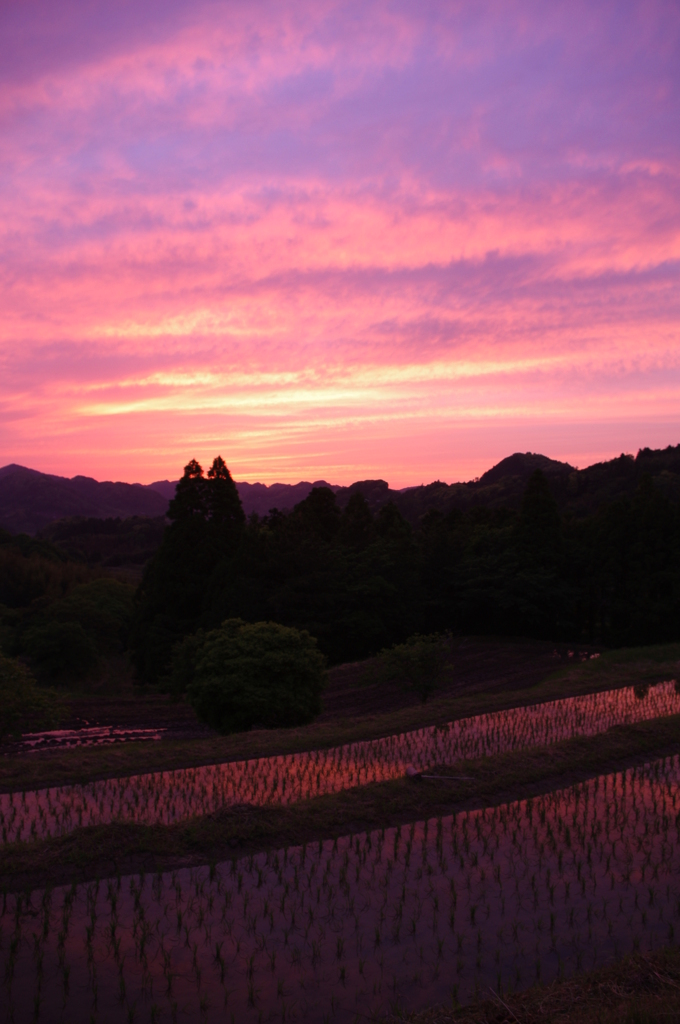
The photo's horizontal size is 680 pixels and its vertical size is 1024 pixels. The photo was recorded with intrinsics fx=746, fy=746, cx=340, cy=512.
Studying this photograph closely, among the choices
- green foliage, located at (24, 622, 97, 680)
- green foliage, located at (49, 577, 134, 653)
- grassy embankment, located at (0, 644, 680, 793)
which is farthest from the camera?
green foliage, located at (49, 577, 134, 653)

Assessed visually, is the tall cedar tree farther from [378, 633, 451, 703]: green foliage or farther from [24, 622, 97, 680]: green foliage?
[378, 633, 451, 703]: green foliage

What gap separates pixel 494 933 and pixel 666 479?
79935 mm

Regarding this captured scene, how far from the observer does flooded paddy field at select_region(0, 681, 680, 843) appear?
10984 millimetres

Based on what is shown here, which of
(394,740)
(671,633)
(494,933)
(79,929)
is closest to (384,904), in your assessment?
(494,933)

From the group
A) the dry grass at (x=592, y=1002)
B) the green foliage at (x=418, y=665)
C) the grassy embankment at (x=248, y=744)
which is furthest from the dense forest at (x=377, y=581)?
the dry grass at (x=592, y=1002)

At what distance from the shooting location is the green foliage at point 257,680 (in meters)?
18.1

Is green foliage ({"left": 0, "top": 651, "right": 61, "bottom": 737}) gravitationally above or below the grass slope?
above

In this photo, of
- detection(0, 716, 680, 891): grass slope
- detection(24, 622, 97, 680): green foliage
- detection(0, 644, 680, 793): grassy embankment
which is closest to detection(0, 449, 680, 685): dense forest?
detection(24, 622, 97, 680): green foliage

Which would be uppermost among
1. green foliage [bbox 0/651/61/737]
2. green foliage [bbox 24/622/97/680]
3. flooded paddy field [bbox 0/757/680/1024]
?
green foliage [bbox 0/651/61/737]

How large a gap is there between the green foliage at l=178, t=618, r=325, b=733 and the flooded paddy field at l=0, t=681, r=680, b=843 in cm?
321

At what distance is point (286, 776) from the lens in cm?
1310

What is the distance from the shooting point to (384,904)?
8.10 meters

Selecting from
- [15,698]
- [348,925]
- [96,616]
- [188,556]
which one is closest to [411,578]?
[188,556]

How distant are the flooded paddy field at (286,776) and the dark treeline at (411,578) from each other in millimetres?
16957
